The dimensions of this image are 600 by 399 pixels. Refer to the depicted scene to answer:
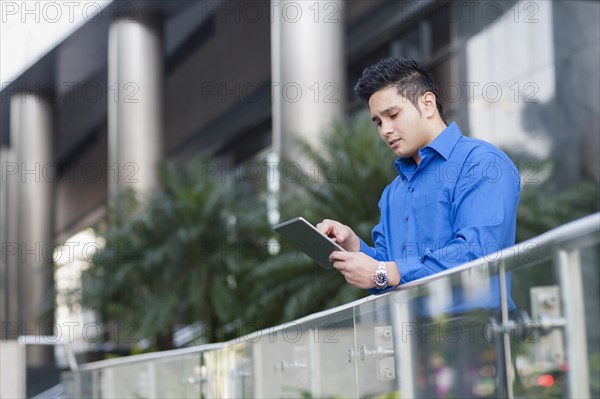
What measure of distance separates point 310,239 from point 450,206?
1.47 feet

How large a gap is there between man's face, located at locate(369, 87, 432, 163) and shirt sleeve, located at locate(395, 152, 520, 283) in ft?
0.70

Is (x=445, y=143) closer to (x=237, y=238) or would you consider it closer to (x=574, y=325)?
(x=574, y=325)

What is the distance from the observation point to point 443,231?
10.4ft

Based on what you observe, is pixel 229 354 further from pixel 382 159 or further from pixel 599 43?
pixel 599 43

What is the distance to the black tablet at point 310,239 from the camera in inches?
125

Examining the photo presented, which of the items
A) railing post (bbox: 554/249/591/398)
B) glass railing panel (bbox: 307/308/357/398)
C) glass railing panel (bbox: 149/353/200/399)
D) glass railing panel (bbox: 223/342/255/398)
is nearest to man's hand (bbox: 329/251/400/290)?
glass railing panel (bbox: 307/308/357/398)

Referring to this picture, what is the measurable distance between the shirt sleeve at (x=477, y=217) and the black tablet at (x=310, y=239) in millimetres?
255

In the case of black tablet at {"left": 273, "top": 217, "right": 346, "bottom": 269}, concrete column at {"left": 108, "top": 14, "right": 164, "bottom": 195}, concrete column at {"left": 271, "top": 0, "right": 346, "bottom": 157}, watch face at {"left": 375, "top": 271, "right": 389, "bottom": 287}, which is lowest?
watch face at {"left": 375, "top": 271, "right": 389, "bottom": 287}

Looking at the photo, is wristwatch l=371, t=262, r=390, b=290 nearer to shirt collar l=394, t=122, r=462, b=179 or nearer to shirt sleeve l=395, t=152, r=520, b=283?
shirt sleeve l=395, t=152, r=520, b=283

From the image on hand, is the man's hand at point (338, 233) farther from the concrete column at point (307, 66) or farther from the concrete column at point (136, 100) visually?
the concrete column at point (136, 100)

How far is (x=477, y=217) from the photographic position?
299 centimetres

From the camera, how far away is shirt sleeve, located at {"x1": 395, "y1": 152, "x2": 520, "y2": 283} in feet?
9.62

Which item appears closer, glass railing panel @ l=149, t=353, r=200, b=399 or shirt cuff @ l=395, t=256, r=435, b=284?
shirt cuff @ l=395, t=256, r=435, b=284

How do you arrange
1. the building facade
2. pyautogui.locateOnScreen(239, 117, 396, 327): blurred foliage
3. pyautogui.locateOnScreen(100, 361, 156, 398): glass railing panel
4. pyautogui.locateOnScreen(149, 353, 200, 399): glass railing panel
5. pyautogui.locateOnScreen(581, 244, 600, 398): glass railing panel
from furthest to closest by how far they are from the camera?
the building facade < pyautogui.locateOnScreen(239, 117, 396, 327): blurred foliage < pyautogui.locateOnScreen(100, 361, 156, 398): glass railing panel < pyautogui.locateOnScreen(149, 353, 200, 399): glass railing panel < pyautogui.locateOnScreen(581, 244, 600, 398): glass railing panel
